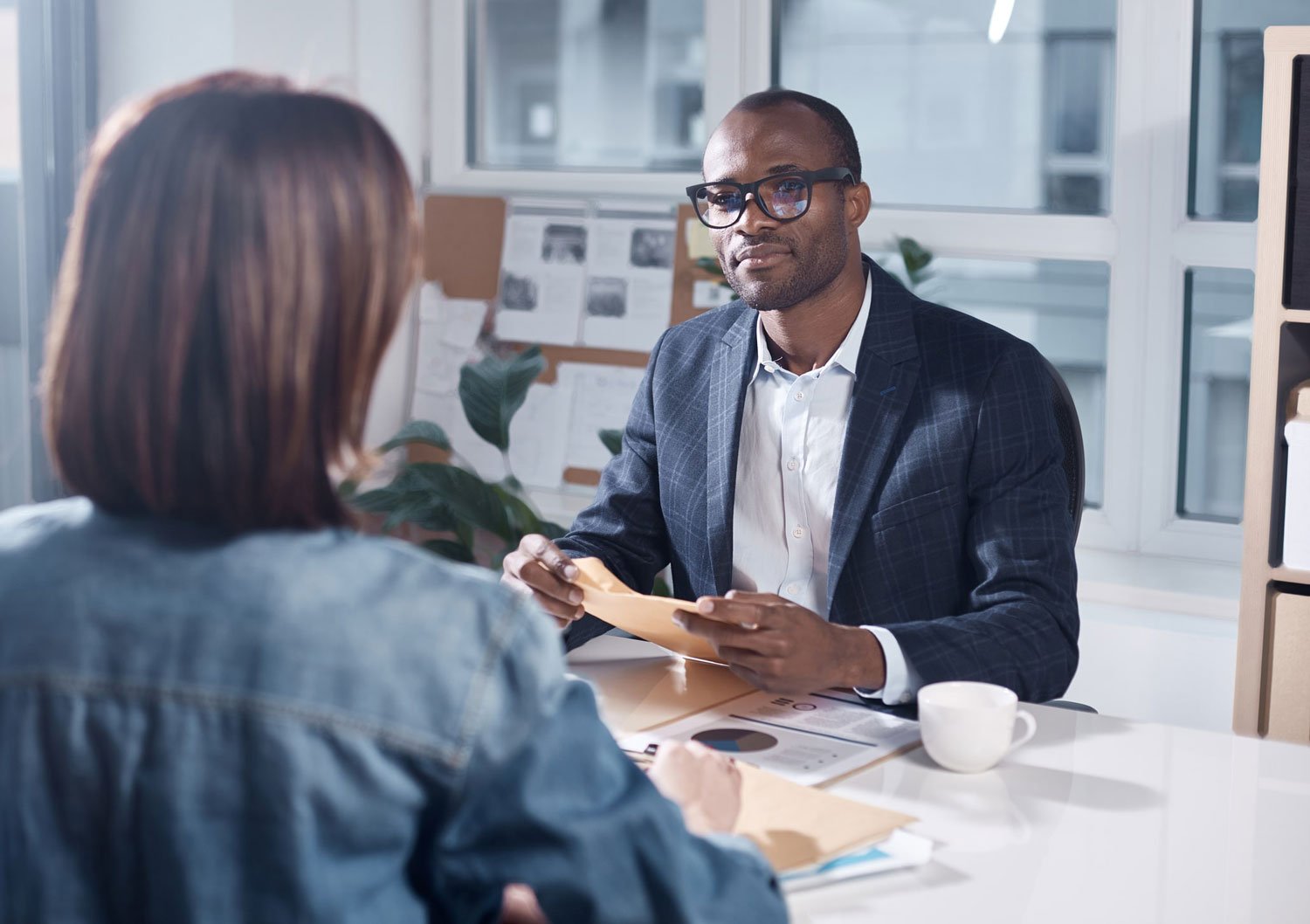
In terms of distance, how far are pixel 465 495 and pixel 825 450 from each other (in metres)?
1.04

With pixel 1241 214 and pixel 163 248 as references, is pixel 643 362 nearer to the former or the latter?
pixel 1241 214

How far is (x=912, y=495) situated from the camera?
172 centimetres

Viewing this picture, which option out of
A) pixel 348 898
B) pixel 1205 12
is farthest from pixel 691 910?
pixel 1205 12

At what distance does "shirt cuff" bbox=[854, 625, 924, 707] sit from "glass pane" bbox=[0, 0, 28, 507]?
216 cm

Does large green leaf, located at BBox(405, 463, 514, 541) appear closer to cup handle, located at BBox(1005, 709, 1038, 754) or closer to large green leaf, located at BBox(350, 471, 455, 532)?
large green leaf, located at BBox(350, 471, 455, 532)

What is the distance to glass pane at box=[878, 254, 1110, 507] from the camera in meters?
2.78

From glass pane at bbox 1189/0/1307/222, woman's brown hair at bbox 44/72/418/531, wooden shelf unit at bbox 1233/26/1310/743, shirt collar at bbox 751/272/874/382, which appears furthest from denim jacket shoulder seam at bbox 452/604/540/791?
glass pane at bbox 1189/0/1307/222

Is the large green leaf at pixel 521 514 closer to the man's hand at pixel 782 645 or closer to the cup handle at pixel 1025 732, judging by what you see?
the man's hand at pixel 782 645

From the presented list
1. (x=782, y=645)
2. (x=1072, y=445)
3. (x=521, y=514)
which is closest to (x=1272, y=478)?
(x=1072, y=445)

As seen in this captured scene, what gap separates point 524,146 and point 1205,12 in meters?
1.59

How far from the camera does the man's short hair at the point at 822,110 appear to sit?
1.86 metres

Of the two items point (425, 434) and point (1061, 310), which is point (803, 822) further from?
point (1061, 310)

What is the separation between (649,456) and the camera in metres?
1.96

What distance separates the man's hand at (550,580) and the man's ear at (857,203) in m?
0.67
